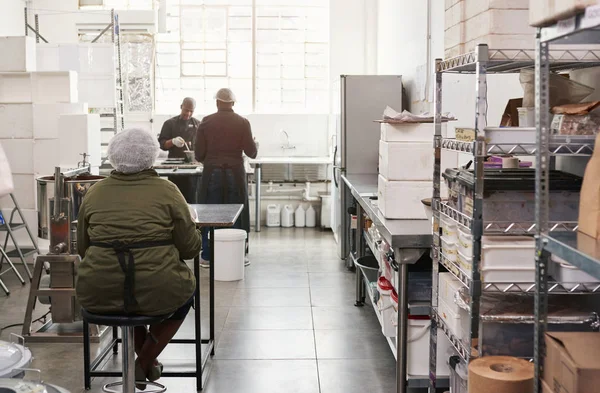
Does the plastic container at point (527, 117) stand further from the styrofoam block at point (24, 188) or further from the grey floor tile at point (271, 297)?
the styrofoam block at point (24, 188)

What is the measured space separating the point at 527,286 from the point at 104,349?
8.95 feet

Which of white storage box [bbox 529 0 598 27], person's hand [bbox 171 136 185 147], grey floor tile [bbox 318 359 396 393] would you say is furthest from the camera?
person's hand [bbox 171 136 185 147]

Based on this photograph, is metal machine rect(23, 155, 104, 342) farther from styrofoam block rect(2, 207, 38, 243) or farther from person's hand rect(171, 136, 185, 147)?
person's hand rect(171, 136, 185, 147)

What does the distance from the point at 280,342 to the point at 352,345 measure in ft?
1.52

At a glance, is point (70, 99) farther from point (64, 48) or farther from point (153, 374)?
point (153, 374)

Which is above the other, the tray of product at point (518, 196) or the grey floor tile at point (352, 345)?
the tray of product at point (518, 196)

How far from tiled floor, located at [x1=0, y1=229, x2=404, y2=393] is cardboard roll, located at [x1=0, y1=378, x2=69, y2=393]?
1940mm

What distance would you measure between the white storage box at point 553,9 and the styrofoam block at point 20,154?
6.07 meters

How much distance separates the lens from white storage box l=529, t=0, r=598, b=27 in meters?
1.68

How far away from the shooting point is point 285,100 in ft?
32.8

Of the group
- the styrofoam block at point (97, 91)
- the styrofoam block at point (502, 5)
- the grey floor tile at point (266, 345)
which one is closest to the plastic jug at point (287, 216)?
the styrofoam block at point (97, 91)

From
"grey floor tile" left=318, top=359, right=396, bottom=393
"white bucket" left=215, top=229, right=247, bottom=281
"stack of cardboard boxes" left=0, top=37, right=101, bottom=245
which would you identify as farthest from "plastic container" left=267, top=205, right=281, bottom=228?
"grey floor tile" left=318, top=359, right=396, bottom=393

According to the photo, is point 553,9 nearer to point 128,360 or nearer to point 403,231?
point 403,231

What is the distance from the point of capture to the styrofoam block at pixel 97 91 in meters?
8.20
